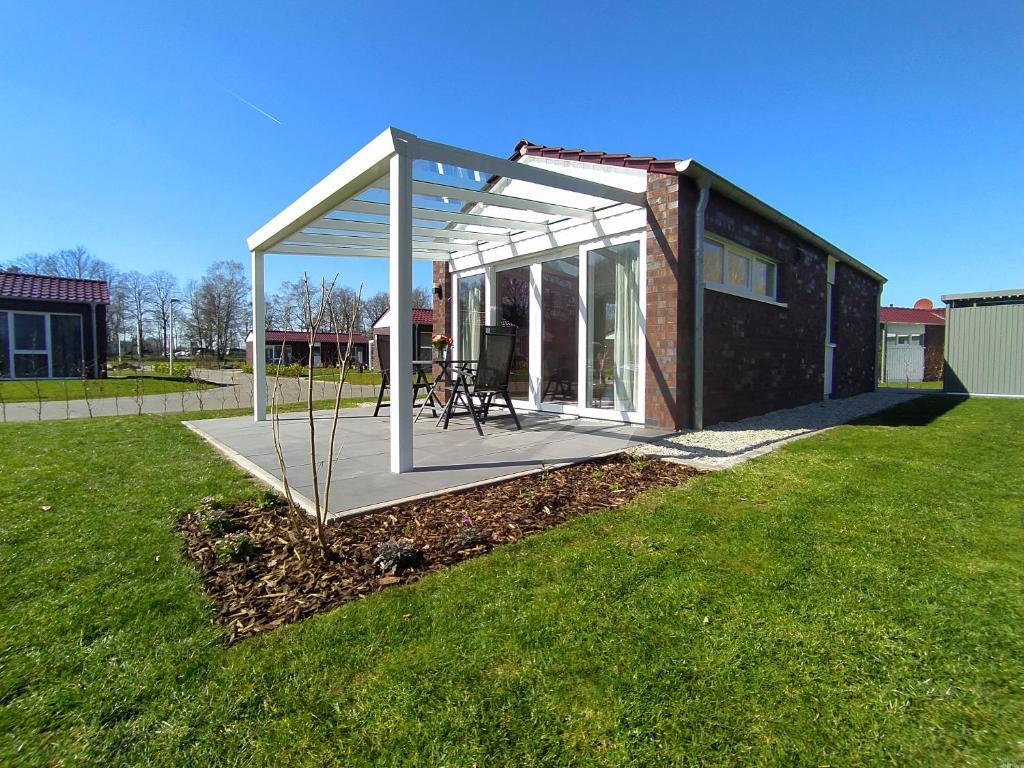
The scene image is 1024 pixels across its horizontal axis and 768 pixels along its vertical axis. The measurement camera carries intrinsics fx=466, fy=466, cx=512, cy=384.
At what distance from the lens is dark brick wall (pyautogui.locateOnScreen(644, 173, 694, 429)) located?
557 cm

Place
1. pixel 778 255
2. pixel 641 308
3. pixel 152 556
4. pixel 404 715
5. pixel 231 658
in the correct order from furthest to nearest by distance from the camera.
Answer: pixel 778 255 → pixel 641 308 → pixel 152 556 → pixel 231 658 → pixel 404 715

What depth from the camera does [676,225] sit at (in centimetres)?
553

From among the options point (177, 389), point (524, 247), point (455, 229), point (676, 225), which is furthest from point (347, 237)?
point (177, 389)

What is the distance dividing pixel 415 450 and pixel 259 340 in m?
4.19

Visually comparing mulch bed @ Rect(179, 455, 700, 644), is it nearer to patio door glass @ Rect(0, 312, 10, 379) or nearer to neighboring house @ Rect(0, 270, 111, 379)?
neighboring house @ Rect(0, 270, 111, 379)

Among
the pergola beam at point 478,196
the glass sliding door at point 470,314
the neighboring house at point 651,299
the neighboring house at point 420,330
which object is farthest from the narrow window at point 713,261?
the neighboring house at point 420,330

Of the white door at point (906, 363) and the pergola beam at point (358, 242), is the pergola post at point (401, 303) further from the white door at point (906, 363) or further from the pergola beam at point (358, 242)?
the white door at point (906, 363)

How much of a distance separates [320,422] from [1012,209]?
2122cm

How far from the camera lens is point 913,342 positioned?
27.4 meters

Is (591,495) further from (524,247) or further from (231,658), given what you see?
(524,247)

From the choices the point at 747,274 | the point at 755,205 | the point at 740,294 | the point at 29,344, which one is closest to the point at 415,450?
the point at 740,294

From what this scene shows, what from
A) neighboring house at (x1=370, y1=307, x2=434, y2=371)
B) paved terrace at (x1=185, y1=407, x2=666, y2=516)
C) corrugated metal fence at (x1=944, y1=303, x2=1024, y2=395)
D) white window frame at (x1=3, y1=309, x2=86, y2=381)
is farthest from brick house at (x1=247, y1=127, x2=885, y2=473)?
white window frame at (x1=3, y1=309, x2=86, y2=381)

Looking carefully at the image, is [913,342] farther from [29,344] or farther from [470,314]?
[29,344]

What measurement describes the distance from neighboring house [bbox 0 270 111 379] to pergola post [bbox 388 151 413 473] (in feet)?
62.6
